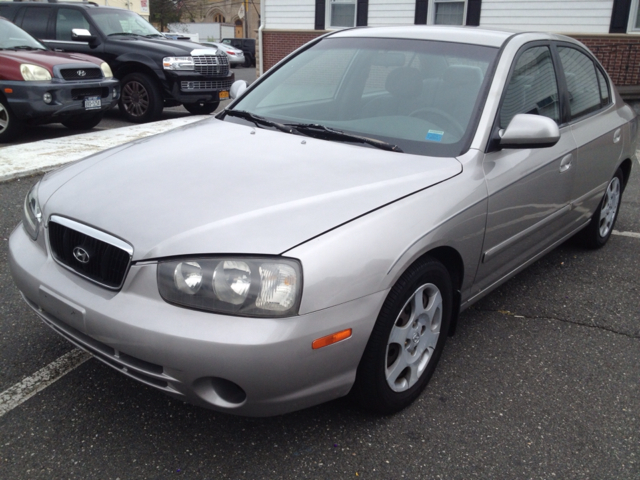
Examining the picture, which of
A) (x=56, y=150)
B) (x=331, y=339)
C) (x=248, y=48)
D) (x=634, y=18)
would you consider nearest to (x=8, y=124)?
(x=56, y=150)

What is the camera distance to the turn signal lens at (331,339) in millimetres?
2109

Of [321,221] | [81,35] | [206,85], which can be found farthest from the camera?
[206,85]

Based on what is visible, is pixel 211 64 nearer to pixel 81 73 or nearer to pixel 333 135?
pixel 81 73

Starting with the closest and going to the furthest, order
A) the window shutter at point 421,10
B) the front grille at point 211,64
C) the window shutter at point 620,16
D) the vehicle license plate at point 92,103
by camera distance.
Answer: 1. the vehicle license plate at point 92,103
2. the front grille at point 211,64
3. the window shutter at point 620,16
4. the window shutter at point 421,10

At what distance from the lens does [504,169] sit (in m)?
3.03

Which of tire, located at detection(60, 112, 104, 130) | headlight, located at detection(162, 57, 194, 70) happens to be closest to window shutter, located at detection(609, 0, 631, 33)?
headlight, located at detection(162, 57, 194, 70)

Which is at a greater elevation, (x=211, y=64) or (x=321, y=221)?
(x=211, y=64)

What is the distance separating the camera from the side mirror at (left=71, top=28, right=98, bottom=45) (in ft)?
32.2

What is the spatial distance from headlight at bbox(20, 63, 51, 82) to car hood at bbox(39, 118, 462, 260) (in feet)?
18.2

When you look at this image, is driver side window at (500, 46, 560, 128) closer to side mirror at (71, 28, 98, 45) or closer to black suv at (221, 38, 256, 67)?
side mirror at (71, 28, 98, 45)

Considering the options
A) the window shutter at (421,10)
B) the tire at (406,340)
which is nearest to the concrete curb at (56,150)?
the tire at (406,340)

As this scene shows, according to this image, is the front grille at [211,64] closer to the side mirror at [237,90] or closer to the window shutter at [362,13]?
the side mirror at [237,90]

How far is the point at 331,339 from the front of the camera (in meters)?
2.15

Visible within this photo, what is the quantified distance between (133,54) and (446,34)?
7796 millimetres
